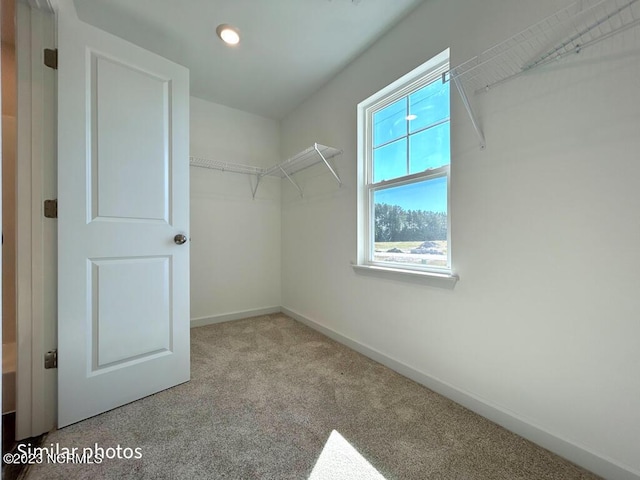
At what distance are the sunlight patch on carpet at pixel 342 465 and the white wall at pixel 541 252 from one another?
0.73m

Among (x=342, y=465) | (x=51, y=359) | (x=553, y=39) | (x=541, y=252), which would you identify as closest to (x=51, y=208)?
(x=51, y=359)

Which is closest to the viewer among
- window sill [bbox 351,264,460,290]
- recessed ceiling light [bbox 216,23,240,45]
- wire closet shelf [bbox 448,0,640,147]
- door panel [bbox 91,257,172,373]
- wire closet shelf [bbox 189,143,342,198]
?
wire closet shelf [bbox 448,0,640,147]

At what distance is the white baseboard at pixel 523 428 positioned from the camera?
1105 mm

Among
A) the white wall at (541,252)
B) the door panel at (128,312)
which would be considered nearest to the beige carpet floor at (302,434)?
the white wall at (541,252)

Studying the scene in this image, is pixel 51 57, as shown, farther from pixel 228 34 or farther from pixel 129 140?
pixel 228 34

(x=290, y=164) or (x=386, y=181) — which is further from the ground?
(x=290, y=164)

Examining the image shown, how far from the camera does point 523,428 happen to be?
4.35 feet

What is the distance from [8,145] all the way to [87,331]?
4.02 ft

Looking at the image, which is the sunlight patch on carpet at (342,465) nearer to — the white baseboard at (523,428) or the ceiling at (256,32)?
the white baseboard at (523,428)

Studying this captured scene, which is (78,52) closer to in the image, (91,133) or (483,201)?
(91,133)

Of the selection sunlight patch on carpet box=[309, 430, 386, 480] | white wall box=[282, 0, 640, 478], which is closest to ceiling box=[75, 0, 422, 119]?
white wall box=[282, 0, 640, 478]

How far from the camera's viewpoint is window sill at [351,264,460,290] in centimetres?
162

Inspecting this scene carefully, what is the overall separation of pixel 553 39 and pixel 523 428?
182 cm

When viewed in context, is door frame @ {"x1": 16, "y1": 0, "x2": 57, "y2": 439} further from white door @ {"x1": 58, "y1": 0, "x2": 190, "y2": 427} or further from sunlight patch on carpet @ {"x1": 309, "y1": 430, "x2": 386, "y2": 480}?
sunlight patch on carpet @ {"x1": 309, "y1": 430, "x2": 386, "y2": 480}
